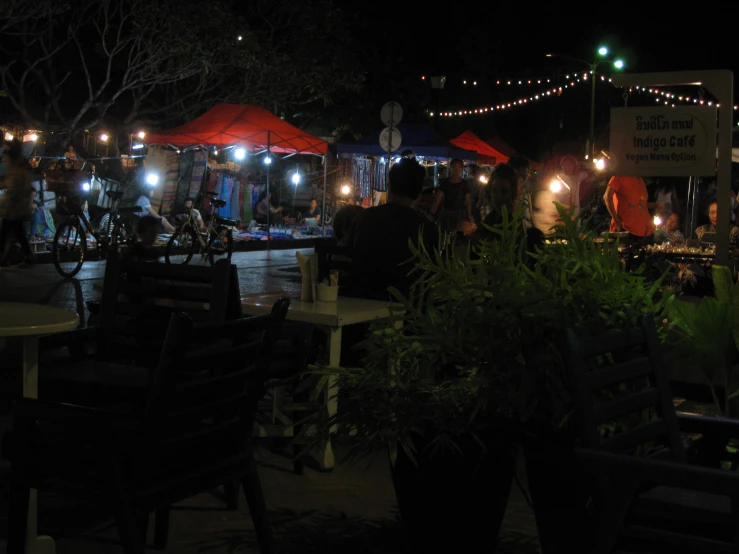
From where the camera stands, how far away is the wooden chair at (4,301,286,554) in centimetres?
311

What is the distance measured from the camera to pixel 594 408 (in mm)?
2857

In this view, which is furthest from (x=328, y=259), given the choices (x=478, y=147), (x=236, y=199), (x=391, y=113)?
(x=478, y=147)

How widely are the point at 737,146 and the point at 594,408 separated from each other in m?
16.4

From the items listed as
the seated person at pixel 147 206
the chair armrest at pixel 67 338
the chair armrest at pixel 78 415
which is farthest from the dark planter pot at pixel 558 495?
the seated person at pixel 147 206

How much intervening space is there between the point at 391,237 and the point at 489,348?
2542 mm

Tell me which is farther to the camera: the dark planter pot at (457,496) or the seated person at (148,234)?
the seated person at (148,234)

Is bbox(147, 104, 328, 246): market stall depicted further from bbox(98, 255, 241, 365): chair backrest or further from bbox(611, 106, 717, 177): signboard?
bbox(98, 255, 241, 365): chair backrest

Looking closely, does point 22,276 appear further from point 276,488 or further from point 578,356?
point 578,356

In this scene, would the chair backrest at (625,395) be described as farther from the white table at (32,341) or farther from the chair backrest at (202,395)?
the white table at (32,341)

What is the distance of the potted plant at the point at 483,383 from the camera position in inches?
135

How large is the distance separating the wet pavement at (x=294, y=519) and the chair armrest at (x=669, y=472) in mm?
1100

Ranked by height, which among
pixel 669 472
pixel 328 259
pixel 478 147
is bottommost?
pixel 669 472

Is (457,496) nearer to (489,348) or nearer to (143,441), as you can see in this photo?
(489,348)

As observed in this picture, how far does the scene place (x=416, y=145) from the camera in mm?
22781
